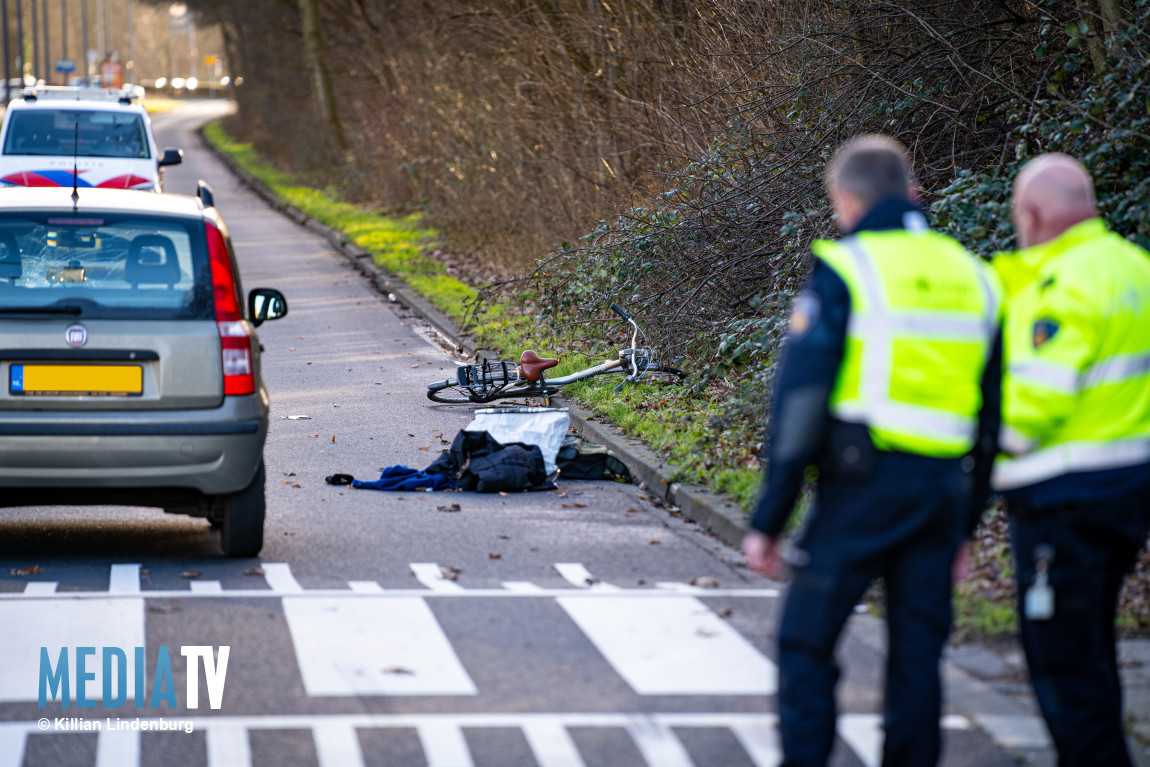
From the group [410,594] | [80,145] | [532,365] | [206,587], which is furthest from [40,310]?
[80,145]

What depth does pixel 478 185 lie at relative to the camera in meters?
22.2

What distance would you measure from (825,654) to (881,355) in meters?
0.82

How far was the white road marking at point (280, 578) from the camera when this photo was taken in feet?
22.0

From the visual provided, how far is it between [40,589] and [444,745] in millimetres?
2751

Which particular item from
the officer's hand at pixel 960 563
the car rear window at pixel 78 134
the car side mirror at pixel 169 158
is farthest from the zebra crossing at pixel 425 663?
the car side mirror at pixel 169 158

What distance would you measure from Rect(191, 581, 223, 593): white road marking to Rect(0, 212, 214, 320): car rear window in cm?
126

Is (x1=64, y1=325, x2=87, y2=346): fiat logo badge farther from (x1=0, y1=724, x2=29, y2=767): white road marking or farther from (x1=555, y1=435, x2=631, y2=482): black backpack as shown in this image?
(x1=555, y1=435, x2=631, y2=482): black backpack

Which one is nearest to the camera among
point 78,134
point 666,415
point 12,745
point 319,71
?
point 12,745

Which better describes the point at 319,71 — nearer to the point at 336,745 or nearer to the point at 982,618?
the point at 982,618

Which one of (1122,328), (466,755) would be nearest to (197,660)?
(466,755)

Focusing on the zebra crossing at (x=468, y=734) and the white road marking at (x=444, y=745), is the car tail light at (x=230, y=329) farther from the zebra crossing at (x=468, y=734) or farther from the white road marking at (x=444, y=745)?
the white road marking at (x=444, y=745)

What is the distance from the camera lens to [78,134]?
19.8 meters

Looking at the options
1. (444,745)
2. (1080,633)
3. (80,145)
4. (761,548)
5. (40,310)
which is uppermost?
(80,145)

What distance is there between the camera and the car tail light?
6.95 m
